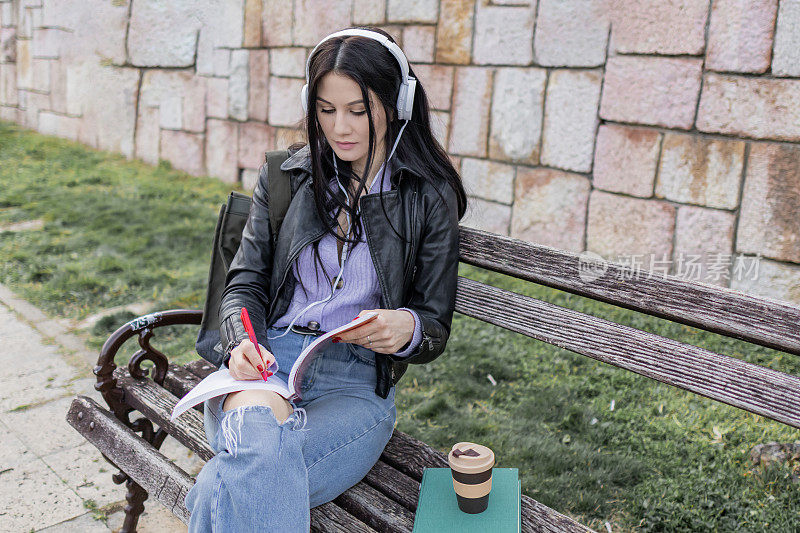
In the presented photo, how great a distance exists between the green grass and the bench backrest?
951 mm

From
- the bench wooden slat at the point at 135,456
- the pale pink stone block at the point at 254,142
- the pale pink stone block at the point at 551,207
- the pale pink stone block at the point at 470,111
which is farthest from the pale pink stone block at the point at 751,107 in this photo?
the pale pink stone block at the point at 254,142

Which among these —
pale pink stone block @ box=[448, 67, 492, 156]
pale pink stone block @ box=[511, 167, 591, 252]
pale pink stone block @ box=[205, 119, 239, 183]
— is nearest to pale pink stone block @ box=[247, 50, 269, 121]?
pale pink stone block @ box=[205, 119, 239, 183]

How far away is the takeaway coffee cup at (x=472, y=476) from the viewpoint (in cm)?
172

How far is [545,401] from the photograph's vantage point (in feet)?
11.0

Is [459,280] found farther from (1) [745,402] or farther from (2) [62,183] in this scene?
(2) [62,183]

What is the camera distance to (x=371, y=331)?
192 cm

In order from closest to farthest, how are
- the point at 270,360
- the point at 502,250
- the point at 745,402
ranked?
the point at 745,402 → the point at 270,360 → the point at 502,250

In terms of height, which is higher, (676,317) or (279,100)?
(279,100)

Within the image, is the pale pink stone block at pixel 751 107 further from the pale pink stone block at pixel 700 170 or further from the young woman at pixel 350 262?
the young woman at pixel 350 262

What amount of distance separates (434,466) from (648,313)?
0.73m

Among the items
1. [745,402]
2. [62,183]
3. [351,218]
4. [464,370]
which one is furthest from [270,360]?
[62,183]

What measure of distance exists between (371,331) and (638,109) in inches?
115

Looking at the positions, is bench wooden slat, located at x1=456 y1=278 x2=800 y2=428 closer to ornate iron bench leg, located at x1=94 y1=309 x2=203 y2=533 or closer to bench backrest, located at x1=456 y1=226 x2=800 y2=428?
bench backrest, located at x1=456 y1=226 x2=800 y2=428

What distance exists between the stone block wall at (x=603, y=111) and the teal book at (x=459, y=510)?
6.50 feet
